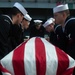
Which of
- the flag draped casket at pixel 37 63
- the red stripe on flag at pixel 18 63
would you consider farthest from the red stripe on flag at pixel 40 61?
the red stripe on flag at pixel 18 63

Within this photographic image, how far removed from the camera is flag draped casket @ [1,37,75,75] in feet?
7.57

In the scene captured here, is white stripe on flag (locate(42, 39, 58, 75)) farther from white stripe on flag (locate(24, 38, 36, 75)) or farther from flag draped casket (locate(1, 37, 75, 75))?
white stripe on flag (locate(24, 38, 36, 75))

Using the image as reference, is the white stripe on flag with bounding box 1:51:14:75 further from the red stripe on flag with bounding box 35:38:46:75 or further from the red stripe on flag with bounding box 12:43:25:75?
the red stripe on flag with bounding box 35:38:46:75

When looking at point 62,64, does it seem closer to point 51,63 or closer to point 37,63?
point 51,63

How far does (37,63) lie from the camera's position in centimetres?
231

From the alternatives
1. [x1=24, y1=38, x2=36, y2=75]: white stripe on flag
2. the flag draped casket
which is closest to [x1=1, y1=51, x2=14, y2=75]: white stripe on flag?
the flag draped casket

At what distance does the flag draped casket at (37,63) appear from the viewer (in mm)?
2309

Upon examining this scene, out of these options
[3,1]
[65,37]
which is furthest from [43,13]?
[65,37]

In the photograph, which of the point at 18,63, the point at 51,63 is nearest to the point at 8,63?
the point at 18,63

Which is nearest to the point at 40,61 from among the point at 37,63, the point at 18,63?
the point at 37,63

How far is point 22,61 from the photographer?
2.30 meters

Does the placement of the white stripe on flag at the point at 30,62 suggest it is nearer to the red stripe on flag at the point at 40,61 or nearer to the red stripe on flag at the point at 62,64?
the red stripe on flag at the point at 40,61

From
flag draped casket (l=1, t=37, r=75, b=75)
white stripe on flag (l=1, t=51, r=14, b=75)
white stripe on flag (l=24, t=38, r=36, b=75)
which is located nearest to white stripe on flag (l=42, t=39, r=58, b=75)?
flag draped casket (l=1, t=37, r=75, b=75)

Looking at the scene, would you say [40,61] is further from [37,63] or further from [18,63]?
[18,63]
